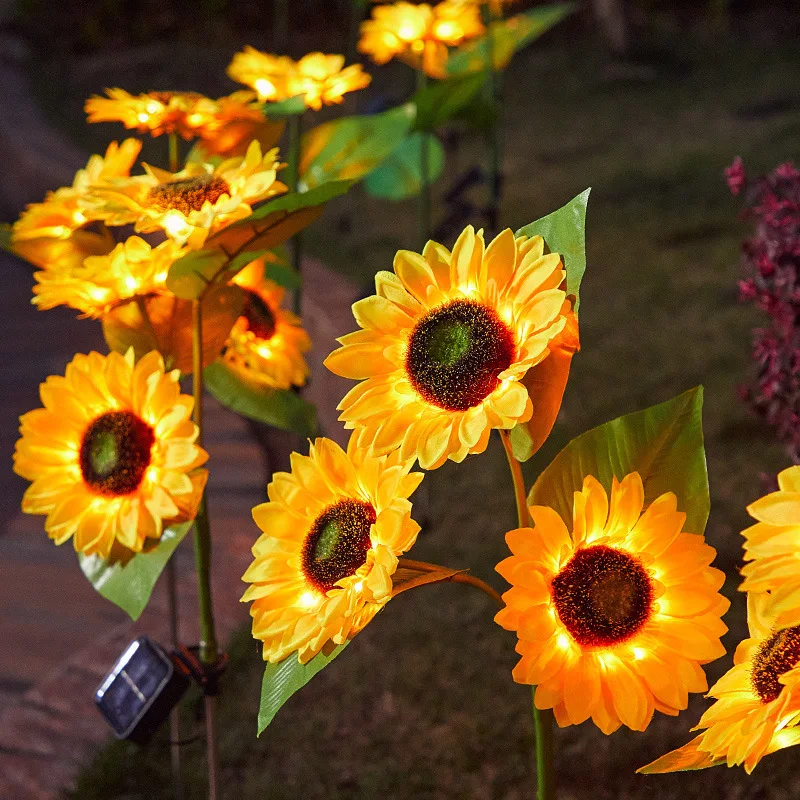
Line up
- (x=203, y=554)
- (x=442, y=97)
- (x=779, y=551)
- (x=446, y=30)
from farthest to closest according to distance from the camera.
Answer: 1. (x=446, y=30)
2. (x=442, y=97)
3. (x=203, y=554)
4. (x=779, y=551)

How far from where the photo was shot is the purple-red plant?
4.01 ft

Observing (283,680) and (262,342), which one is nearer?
(283,680)

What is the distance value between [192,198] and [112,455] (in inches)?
7.6

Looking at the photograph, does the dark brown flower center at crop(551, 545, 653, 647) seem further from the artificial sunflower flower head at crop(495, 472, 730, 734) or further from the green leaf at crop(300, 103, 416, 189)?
the green leaf at crop(300, 103, 416, 189)

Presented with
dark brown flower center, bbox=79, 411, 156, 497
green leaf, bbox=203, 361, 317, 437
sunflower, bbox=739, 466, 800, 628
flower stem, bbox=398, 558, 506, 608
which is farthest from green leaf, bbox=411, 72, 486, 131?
sunflower, bbox=739, 466, 800, 628

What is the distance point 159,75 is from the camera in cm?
577

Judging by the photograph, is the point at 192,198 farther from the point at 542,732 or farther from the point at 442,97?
the point at 442,97

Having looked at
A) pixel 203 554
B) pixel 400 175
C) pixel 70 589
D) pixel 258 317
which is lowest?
pixel 70 589

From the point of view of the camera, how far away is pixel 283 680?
0.63m

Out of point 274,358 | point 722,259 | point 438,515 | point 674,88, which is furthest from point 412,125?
point 674,88

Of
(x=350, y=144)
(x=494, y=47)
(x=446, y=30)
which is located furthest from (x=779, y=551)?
(x=494, y=47)

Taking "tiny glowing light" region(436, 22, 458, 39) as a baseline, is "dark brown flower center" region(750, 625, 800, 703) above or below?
below

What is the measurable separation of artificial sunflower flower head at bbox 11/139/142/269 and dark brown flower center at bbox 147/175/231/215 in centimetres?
10

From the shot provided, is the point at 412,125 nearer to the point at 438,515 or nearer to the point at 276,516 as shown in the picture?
the point at 438,515
